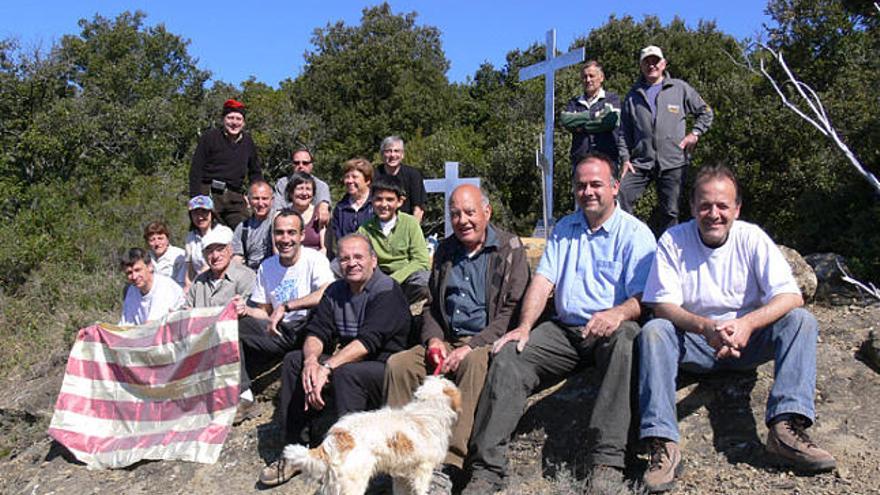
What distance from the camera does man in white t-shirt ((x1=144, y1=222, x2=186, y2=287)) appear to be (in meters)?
6.80

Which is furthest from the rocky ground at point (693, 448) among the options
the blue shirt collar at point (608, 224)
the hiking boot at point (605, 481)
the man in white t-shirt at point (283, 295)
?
the blue shirt collar at point (608, 224)

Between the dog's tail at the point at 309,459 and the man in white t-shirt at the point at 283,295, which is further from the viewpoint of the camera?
the man in white t-shirt at the point at 283,295

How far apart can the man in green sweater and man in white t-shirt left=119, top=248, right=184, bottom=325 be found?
1.61 m

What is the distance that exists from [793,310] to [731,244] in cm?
48

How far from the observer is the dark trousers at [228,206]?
771cm

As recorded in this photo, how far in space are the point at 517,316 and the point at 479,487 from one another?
111 centimetres

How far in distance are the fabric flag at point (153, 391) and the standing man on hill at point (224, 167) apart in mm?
2207

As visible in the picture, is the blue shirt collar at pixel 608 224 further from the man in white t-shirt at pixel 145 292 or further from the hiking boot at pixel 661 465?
the man in white t-shirt at pixel 145 292

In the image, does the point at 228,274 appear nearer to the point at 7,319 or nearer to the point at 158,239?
the point at 158,239

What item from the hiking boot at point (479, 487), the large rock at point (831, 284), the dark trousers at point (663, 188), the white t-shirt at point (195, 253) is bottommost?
the hiking boot at point (479, 487)

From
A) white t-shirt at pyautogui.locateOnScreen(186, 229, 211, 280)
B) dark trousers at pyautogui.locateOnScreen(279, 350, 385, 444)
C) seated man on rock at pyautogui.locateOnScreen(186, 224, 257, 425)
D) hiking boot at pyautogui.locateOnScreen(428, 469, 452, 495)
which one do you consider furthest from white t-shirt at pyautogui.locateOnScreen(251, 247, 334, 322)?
hiking boot at pyautogui.locateOnScreen(428, 469, 452, 495)

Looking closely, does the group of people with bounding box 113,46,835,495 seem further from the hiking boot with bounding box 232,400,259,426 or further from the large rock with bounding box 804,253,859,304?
the large rock with bounding box 804,253,859,304

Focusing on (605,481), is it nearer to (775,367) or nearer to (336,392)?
(775,367)

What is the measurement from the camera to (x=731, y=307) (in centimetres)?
411
